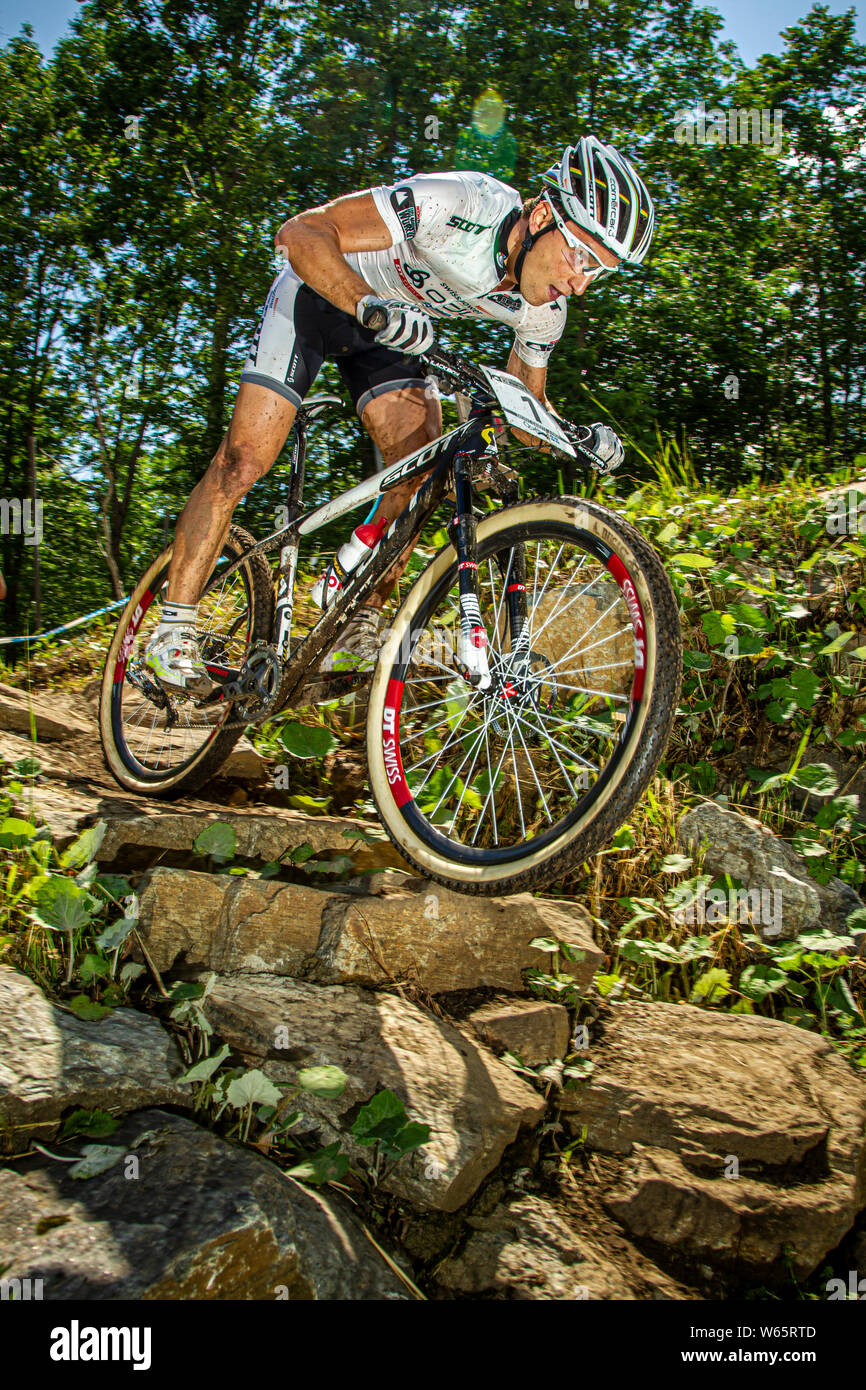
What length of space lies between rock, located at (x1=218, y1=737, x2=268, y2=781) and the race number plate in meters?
1.99

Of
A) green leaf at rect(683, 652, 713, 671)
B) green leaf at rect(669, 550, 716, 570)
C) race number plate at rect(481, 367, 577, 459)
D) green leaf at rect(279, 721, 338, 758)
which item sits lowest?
green leaf at rect(279, 721, 338, 758)

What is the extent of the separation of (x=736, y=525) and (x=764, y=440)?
1529 centimetres

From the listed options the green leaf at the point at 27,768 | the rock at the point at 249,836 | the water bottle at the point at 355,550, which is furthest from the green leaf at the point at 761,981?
the green leaf at the point at 27,768

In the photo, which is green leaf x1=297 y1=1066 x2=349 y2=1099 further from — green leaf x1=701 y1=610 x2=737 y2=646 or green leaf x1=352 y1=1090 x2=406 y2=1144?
green leaf x1=701 y1=610 x2=737 y2=646

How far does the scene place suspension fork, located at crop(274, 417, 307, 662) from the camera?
11.0 feet

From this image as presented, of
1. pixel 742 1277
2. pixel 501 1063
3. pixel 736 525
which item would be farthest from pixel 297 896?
pixel 736 525

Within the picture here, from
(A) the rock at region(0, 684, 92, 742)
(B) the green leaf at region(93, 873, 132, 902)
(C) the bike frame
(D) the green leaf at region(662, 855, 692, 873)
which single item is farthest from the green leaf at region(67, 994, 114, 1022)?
(A) the rock at region(0, 684, 92, 742)

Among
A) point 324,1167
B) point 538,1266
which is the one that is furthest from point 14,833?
point 538,1266

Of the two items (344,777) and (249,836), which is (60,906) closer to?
(249,836)

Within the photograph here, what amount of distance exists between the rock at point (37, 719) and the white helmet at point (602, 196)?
301 centimetres

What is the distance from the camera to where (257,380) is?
3180 mm

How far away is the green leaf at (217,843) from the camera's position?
289 centimetres

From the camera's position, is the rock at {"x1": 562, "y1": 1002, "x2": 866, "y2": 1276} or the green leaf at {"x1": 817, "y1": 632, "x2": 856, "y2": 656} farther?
the green leaf at {"x1": 817, "y1": 632, "x2": 856, "y2": 656}

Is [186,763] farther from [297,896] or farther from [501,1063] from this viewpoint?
[501,1063]
